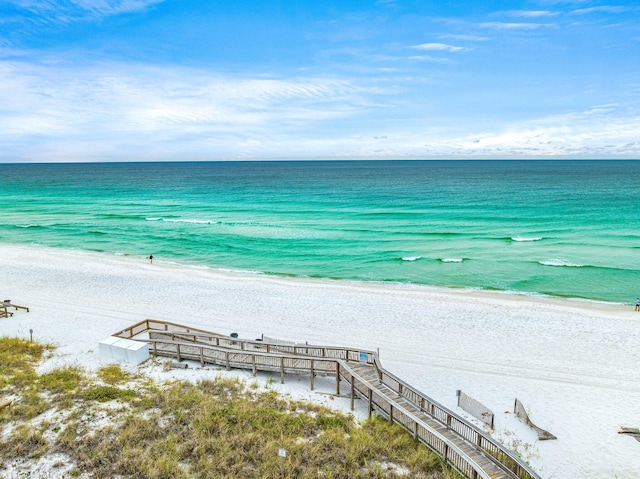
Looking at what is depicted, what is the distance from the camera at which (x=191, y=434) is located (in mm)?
11117

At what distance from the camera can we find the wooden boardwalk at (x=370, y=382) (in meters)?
10.0

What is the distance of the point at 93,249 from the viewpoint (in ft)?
134

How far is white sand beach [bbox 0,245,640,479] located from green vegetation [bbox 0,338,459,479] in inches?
74.3

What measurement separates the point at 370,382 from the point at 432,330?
8.70 m

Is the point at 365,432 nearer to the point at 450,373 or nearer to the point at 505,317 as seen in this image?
the point at 450,373

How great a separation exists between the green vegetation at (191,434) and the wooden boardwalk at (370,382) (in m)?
0.55

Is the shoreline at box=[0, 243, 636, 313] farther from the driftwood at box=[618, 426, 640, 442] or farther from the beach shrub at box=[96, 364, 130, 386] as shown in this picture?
the beach shrub at box=[96, 364, 130, 386]

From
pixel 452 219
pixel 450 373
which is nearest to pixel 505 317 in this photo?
pixel 450 373

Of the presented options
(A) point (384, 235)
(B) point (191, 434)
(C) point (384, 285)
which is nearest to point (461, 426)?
(B) point (191, 434)

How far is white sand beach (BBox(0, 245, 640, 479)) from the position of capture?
44.1ft

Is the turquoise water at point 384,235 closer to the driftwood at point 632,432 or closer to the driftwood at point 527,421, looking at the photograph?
the driftwood at point 632,432

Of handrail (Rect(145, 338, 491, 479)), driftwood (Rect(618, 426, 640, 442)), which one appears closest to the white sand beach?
driftwood (Rect(618, 426, 640, 442))

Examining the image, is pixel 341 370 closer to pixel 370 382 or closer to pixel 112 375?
pixel 370 382

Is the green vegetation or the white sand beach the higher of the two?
the green vegetation
